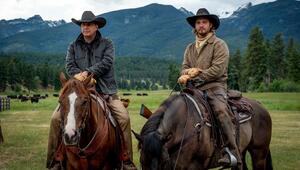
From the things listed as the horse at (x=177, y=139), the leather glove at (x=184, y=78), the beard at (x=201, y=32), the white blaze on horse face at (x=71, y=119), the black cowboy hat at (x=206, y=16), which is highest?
the black cowboy hat at (x=206, y=16)

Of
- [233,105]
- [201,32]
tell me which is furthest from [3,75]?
[201,32]

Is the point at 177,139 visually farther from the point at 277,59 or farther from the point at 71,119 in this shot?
the point at 277,59

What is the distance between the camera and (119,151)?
25.1ft

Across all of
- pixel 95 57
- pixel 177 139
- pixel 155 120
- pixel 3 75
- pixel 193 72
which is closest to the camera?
pixel 155 120

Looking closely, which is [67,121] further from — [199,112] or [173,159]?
[199,112]

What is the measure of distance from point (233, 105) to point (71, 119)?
11.7 feet

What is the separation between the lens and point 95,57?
803 cm

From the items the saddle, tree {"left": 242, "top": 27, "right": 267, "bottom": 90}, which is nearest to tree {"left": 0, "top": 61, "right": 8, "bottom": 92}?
tree {"left": 242, "top": 27, "right": 267, "bottom": 90}

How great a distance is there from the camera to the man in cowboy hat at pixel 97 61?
25.6ft

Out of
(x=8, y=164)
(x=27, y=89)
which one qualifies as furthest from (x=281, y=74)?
A: (x=8, y=164)

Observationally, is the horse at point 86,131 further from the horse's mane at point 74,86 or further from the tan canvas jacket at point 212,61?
the tan canvas jacket at point 212,61

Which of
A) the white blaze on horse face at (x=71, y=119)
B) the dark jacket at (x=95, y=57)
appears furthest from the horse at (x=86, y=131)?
the dark jacket at (x=95, y=57)

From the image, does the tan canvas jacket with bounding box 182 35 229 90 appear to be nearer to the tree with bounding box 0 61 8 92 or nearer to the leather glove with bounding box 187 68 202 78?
the leather glove with bounding box 187 68 202 78

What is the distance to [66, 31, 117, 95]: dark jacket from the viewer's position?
314 inches
